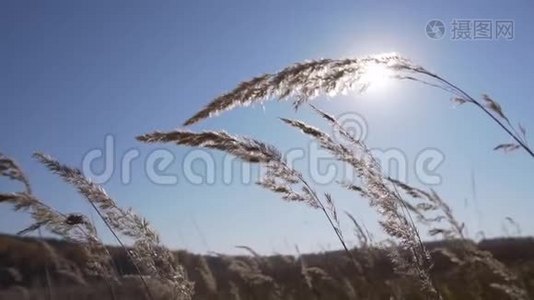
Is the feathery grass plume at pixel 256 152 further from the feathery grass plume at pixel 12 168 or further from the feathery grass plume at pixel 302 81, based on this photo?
the feathery grass plume at pixel 12 168

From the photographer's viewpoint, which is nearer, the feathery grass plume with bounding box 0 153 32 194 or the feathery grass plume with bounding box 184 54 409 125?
the feathery grass plume with bounding box 184 54 409 125

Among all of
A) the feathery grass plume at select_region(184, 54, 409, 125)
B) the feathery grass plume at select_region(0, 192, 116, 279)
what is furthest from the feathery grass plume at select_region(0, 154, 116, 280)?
the feathery grass plume at select_region(184, 54, 409, 125)

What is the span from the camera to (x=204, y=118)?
2801mm

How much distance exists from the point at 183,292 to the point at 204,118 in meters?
0.98

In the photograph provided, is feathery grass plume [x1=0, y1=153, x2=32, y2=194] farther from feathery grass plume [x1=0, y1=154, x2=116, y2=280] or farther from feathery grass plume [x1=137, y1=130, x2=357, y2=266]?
feathery grass plume [x1=137, y1=130, x2=357, y2=266]

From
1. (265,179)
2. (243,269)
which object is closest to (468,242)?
(265,179)

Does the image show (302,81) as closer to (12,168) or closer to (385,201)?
(385,201)

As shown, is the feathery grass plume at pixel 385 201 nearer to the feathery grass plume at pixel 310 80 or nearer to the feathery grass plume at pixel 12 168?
the feathery grass plume at pixel 310 80

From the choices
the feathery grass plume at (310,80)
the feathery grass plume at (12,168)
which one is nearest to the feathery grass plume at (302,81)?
the feathery grass plume at (310,80)

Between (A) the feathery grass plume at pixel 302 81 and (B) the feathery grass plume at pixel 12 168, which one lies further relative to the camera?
(B) the feathery grass plume at pixel 12 168

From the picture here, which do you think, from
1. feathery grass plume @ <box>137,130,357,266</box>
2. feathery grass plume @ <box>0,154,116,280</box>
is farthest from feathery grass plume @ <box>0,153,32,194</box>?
feathery grass plume @ <box>137,130,357,266</box>

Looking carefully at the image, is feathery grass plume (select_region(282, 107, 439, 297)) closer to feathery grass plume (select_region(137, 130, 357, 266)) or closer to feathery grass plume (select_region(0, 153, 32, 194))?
feathery grass plume (select_region(137, 130, 357, 266))

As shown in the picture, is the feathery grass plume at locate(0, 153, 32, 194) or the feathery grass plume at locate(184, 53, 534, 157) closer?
the feathery grass plume at locate(184, 53, 534, 157)

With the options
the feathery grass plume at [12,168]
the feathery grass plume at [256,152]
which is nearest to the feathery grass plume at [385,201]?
the feathery grass plume at [256,152]
